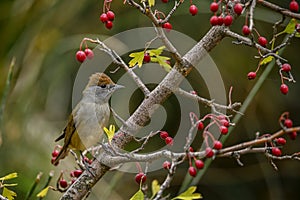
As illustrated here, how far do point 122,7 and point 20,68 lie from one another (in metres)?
0.93

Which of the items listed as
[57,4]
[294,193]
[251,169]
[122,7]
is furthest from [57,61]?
[294,193]

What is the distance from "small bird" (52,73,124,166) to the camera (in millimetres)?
1894

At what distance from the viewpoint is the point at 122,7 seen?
10.8 ft

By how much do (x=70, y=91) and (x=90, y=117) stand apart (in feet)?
4.47

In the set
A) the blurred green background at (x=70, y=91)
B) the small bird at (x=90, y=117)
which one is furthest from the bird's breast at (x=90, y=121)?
the blurred green background at (x=70, y=91)

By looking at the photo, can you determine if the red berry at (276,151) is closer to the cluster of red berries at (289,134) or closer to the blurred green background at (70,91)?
the cluster of red berries at (289,134)

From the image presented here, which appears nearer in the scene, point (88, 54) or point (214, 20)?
point (214, 20)

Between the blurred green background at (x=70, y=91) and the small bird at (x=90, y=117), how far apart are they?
0.53 metres

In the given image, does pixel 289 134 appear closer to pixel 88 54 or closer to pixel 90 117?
pixel 88 54

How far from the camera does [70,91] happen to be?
3359 millimetres

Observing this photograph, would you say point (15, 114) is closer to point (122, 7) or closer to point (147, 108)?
point (122, 7)

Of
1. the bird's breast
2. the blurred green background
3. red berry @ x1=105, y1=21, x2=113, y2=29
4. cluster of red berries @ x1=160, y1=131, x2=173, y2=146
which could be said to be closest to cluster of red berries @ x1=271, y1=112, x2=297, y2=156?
cluster of red berries @ x1=160, y1=131, x2=173, y2=146

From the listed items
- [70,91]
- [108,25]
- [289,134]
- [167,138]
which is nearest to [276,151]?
[289,134]

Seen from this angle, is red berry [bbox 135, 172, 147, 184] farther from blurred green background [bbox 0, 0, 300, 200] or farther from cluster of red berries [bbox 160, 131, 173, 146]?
Result: blurred green background [bbox 0, 0, 300, 200]
